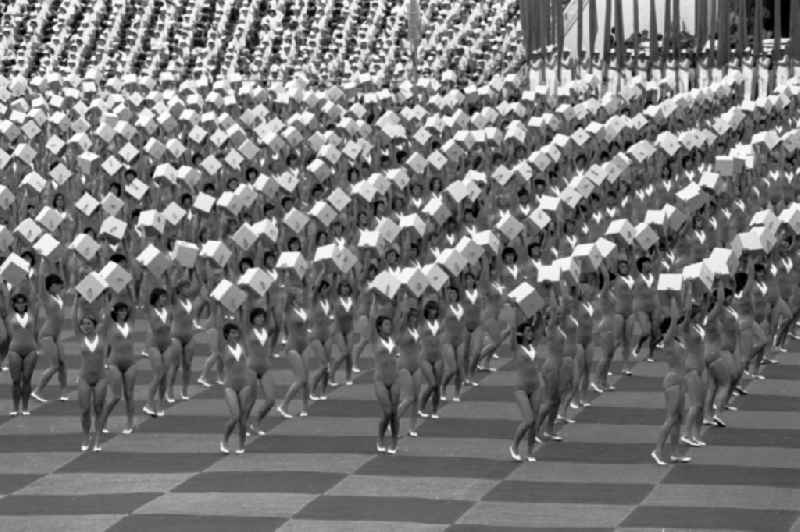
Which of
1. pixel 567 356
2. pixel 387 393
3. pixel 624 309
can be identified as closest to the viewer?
pixel 387 393

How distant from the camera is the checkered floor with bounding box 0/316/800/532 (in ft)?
67.9

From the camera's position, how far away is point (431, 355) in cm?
2467

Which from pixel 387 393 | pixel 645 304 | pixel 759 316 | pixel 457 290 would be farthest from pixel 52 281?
pixel 759 316

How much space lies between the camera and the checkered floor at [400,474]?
67.9 feet

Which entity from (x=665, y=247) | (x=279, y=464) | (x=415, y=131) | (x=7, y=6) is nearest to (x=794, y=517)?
(x=279, y=464)

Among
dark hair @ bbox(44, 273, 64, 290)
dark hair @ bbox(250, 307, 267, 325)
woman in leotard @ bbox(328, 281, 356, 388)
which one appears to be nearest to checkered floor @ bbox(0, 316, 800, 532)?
woman in leotard @ bbox(328, 281, 356, 388)

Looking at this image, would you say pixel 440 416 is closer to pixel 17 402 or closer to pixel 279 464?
pixel 279 464

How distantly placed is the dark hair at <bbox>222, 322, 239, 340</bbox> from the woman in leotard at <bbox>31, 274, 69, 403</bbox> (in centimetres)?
281

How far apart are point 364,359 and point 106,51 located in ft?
107

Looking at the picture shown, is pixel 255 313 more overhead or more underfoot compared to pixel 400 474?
more overhead

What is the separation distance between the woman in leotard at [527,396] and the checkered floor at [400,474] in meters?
0.26

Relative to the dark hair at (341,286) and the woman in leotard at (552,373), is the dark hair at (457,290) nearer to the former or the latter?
the dark hair at (341,286)

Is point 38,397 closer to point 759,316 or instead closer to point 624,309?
point 624,309

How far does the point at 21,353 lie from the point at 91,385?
70.1 inches
